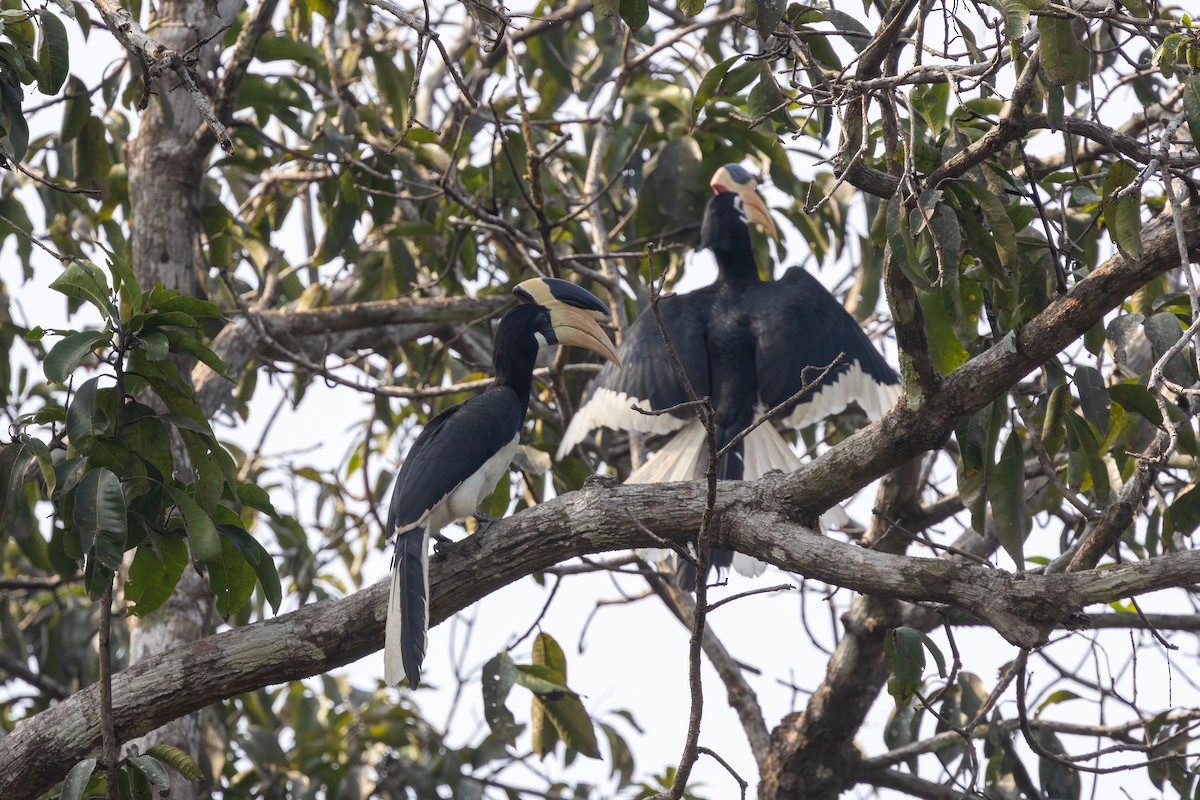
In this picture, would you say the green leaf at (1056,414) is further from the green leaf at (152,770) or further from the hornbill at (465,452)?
the green leaf at (152,770)

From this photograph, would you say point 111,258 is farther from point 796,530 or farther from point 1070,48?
point 1070,48

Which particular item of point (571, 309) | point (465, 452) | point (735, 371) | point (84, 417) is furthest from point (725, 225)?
point (84, 417)

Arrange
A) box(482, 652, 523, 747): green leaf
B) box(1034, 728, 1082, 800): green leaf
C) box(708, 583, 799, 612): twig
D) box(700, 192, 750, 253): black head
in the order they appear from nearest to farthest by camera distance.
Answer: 1. box(708, 583, 799, 612): twig
2. box(1034, 728, 1082, 800): green leaf
3. box(482, 652, 523, 747): green leaf
4. box(700, 192, 750, 253): black head

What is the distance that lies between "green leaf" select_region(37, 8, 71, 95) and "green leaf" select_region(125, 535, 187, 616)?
969 millimetres

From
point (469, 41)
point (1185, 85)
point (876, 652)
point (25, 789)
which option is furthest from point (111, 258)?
point (469, 41)

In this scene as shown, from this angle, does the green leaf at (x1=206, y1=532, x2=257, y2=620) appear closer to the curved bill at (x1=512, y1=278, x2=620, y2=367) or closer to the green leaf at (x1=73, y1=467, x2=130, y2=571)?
the green leaf at (x1=73, y1=467, x2=130, y2=571)

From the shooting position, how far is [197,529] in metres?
2.52

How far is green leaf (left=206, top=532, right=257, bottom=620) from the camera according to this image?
2.67 m

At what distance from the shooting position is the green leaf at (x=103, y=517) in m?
2.34

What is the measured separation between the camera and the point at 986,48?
2924 mm

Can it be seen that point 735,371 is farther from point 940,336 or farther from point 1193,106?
point 1193,106

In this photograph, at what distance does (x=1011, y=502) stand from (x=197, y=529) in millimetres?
1666

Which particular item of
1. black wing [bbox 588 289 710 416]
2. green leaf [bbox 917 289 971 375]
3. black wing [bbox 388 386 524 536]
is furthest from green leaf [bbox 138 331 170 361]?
black wing [bbox 588 289 710 416]

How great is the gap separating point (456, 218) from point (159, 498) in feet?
6.73
